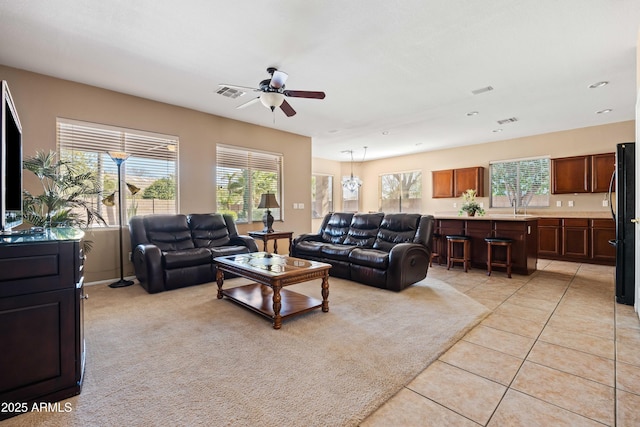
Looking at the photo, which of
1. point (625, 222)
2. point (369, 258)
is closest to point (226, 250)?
point (369, 258)

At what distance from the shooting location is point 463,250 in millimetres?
5324

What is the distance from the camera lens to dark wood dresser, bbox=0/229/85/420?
1.55 metres

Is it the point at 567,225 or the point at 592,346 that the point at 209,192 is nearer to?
the point at 592,346

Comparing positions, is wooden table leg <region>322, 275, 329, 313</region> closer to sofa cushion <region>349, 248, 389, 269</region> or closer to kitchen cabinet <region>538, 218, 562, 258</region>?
sofa cushion <region>349, 248, 389, 269</region>

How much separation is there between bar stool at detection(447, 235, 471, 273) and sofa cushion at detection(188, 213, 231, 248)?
148 inches

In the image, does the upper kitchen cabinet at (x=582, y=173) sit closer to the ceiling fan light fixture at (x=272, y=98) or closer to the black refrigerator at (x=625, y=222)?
the black refrigerator at (x=625, y=222)

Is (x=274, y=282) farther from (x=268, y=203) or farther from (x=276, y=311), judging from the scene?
(x=268, y=203)

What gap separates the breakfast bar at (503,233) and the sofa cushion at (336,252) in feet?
7.01

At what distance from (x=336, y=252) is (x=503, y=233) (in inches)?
109

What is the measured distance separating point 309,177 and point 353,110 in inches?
91.9

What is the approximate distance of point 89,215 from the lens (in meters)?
3.87

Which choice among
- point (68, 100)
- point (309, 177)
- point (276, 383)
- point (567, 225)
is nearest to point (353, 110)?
point (309, 177)

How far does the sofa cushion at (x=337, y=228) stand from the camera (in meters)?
5.21

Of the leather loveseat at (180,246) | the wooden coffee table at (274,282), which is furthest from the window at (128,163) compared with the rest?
the wooden coffee table at (274,282)
